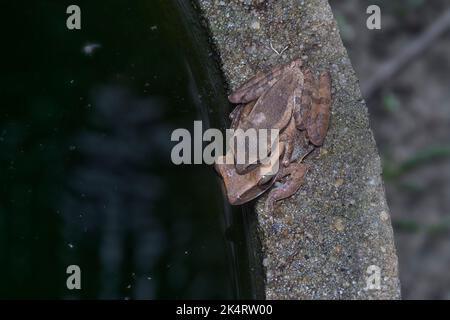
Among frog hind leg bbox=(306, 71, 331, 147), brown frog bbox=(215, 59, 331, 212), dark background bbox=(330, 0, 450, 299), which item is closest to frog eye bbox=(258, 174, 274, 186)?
brown frog bbox=(215, 59, 331, 212)

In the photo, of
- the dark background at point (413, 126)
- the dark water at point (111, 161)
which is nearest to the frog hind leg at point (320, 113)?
the dark water at point (111, 161)

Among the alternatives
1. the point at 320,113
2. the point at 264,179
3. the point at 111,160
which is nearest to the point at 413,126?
the point at 320,113

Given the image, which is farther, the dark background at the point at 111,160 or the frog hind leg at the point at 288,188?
the dark background at the point at 111,160

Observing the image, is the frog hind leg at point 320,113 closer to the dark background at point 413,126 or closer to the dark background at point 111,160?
the dark background at point 111,160

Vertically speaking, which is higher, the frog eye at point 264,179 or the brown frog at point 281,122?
the brown frog at point 281,122

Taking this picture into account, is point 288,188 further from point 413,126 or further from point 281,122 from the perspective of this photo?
point 413,126

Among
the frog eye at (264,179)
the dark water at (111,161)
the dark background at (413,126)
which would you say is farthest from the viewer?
the dark background at (413,126)
